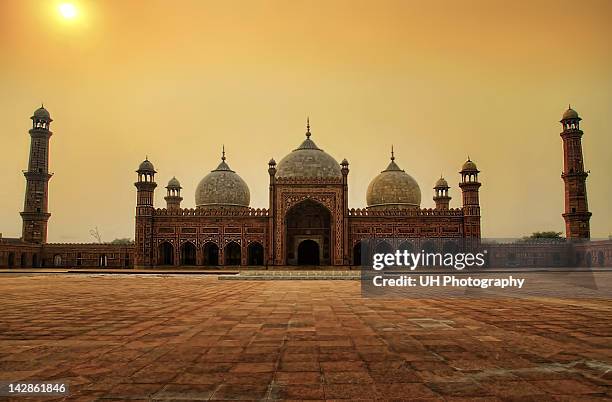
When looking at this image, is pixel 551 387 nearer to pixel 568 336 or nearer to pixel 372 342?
pixel 372 342

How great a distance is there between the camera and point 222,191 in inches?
1332

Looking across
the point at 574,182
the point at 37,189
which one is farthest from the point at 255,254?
the point at 574,182

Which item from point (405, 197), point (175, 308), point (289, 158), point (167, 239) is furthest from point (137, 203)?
point (175, 308)

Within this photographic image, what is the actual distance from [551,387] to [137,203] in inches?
1152

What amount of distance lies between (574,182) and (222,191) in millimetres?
24179

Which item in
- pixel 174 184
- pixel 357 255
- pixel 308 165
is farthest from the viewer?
pixel 174 184

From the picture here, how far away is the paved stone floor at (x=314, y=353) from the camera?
2863 mm

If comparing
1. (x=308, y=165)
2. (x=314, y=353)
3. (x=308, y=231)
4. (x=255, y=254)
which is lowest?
(x=314, y=353)

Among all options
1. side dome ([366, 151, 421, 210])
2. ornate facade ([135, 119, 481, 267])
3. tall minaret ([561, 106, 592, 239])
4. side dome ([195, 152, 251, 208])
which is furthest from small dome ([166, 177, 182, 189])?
tall minaret ([561, 106, 592, 239])

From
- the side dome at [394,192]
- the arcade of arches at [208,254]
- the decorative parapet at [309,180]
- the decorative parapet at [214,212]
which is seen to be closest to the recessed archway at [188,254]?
the arcade of arches at [208,254]

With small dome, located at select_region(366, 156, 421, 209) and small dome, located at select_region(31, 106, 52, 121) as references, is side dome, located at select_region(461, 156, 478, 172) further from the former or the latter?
small dome, located at select_region(31, 106, 52, 121)

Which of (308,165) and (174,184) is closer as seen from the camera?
(308,165)

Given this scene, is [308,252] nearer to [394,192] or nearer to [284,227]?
[284,227]

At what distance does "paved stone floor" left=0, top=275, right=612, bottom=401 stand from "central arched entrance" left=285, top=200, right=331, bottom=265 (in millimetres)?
22644
